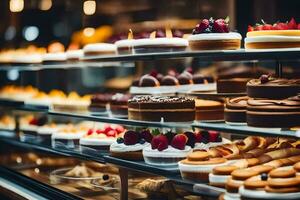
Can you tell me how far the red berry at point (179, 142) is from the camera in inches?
178

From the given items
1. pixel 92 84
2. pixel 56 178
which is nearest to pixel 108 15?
pixel 92 84

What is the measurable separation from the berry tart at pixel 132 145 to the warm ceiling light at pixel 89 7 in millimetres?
2847

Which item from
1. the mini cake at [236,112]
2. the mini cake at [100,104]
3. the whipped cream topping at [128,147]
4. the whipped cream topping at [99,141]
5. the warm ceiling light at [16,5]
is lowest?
the whipped cream topping at [99,141]

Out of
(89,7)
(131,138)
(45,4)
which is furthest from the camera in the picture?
(45,4)

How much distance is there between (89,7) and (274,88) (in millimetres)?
4010

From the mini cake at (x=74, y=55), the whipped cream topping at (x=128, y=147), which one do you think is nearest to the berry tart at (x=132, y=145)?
the whipped cream topping at (x=128, y=147)

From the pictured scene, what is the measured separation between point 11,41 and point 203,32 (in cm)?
514

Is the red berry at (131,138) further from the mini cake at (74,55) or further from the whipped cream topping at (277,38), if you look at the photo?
the mini cake at (74,55)

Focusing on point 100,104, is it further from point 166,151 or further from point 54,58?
point 166,151

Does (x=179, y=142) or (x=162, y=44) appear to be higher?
(x=162, y=44)

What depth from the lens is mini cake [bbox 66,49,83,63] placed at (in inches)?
251

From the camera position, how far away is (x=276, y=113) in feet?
12.3

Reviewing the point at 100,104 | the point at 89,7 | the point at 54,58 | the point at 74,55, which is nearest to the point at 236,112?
the point at 100,104

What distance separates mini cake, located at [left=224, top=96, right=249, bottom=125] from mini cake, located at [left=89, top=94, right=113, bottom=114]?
1.85 meters
